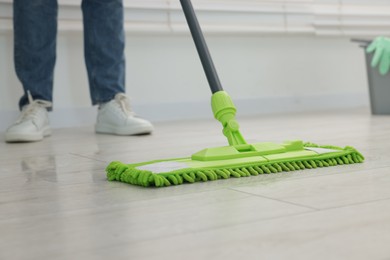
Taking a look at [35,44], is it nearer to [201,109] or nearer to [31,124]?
[31,124]

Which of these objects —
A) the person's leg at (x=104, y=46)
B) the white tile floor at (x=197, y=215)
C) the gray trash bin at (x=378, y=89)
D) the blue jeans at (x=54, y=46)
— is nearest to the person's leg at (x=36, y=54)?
the blue jeans at (x=54, y=46)

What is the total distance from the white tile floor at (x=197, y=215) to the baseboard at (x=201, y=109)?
3.29 feet

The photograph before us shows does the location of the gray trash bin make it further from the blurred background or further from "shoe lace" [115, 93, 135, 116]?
"shoe lace" [115, 93, 135, 116]

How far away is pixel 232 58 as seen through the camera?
8.96 feet

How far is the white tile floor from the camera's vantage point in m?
0.62

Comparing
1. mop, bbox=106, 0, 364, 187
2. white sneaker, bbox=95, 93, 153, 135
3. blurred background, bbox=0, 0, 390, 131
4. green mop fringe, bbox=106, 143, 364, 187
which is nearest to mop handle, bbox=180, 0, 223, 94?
mop, bbox=106, 0, 364, 187

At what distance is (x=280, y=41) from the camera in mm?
2871

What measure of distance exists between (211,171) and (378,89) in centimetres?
166

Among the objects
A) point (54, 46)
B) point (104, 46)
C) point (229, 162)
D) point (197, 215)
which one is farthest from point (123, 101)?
point (197, 215)

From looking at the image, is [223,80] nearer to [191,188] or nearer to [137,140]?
[137,140]

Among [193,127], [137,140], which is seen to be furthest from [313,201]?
[193,127]

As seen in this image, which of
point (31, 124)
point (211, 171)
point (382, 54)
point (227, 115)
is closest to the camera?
point (211, 171)

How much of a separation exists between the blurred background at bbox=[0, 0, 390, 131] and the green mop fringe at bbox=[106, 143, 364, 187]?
1.32m

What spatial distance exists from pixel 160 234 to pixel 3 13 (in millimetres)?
1689
